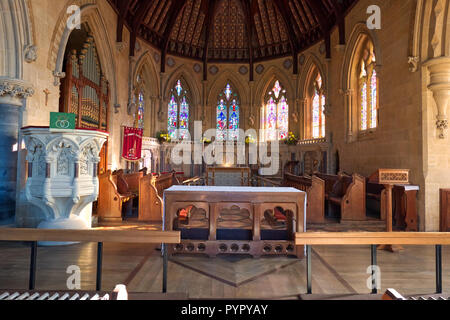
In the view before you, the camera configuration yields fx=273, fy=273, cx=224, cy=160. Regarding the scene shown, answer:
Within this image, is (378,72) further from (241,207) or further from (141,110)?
(141,110)

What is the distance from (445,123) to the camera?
569 centimetres

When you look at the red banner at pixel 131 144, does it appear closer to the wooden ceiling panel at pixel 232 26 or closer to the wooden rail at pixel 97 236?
the wooden ceiling panel at pixel 232 26

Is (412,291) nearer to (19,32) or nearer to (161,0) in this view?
(19,32)

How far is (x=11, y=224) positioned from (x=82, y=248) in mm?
2209

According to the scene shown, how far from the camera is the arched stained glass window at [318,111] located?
13538 mm

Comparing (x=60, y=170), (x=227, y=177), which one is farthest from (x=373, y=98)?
(x=60, y=170)

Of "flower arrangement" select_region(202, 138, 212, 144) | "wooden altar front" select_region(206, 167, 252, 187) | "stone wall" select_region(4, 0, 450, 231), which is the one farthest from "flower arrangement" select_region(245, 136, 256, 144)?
"wooden altar front" select_region(206, 167, 252, 187)

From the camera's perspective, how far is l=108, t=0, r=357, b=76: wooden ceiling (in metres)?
12.0

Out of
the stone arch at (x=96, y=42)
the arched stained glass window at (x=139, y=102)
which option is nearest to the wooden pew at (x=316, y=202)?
the stone arch at (x=96, y=42)

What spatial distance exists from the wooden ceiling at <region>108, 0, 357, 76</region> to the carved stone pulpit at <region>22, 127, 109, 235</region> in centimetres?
878

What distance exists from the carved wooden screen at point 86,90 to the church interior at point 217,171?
0.06 metres

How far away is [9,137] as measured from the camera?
5.32 metres

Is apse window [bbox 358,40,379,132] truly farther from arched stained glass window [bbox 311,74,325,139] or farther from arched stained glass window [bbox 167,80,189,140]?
arched stained glass window [bbox 167,80,189,140]
